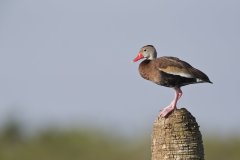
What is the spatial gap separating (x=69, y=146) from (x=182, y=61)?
87.7 feet

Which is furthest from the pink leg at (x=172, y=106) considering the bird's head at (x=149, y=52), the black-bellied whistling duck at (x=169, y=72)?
the bird's head at (x=149, y=52)

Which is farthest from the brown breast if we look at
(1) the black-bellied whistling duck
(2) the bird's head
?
(2) the bird's head

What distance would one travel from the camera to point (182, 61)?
546 inches

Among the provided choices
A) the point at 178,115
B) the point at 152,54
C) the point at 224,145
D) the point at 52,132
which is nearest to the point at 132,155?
the point at 224,145

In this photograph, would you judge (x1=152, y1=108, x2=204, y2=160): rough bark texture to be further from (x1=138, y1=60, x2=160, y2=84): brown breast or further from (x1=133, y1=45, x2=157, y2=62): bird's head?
(x1=133, y1=45, x2=157, y2=62): bird's head

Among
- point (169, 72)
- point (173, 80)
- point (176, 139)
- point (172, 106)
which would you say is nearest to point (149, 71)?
point (173, 80)

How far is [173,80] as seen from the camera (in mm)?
14148

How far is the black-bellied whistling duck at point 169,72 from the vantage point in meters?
13.6

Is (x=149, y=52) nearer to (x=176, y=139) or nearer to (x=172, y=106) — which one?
(x=172, y=106)

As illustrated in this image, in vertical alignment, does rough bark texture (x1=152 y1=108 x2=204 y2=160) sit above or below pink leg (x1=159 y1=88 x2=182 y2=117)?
below

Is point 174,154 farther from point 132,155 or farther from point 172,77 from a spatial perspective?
point 132,155

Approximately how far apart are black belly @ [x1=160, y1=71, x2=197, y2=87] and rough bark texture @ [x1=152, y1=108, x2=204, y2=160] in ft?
7.88

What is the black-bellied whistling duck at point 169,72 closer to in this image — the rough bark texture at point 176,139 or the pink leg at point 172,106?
the pink leg at point 172,106

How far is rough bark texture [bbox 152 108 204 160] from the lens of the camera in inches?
441
